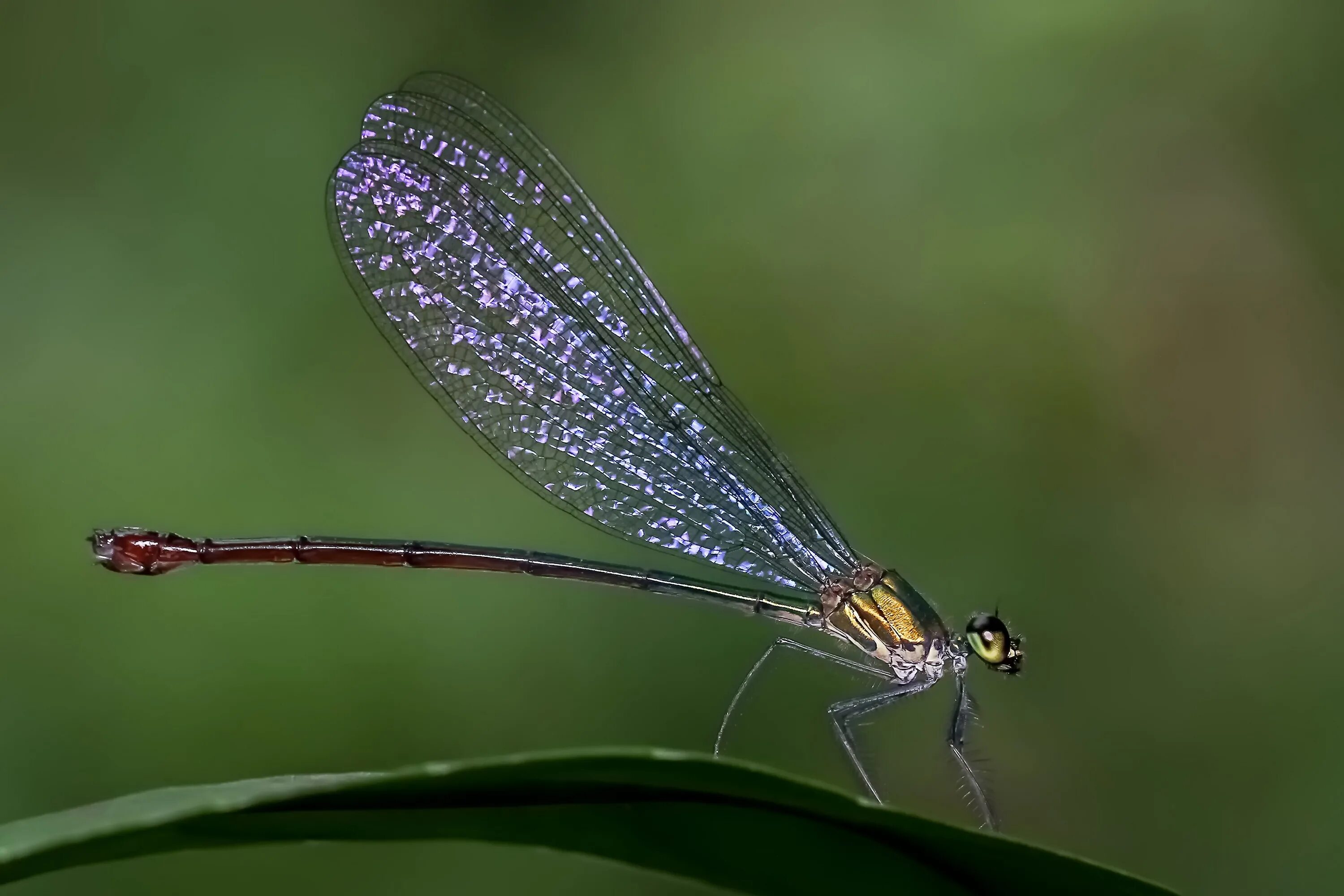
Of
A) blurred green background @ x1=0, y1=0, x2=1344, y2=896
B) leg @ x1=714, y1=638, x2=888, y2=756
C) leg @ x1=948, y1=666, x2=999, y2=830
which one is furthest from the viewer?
blurred green background @ x1=0, y1=0, x2=1344, y2=896

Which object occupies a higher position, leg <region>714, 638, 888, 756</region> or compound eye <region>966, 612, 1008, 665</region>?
leg <region>714, 638, 888, 756</region>

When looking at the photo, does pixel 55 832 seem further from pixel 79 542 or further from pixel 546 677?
pixel 79 542

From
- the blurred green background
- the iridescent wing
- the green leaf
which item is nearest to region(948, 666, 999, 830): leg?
the iridescent wing

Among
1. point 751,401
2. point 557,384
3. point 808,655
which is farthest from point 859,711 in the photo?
point 751,401

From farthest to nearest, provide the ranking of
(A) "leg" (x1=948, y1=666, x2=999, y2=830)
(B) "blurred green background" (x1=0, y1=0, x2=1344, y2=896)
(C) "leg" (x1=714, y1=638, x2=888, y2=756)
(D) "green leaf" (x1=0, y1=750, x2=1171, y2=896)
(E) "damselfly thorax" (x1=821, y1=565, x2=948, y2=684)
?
1. (B) "blurred green background" (x1=0, y1=0, x2=1344, y2=896)
2. (E) "damselfly thorax" (x1=821, y1=565, x2=948, y2=684)
3. (C) "leg" (x1=714, y1=638, x2=888, y2=756)
4. (A) "leg" (x1=948, y1=666, x2=999, y2=830)
5. (D) "green leaf" (x1=0, y1=750, x2=1171, y2=896)

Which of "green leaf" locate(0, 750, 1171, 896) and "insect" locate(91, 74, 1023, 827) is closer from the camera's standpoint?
"green leaf" locate(0, 750, 1171, 896)

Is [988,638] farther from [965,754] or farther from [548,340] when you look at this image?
[548,340]

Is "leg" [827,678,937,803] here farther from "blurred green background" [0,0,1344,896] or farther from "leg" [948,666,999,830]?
"blurred green background" [0,0,1344,896]

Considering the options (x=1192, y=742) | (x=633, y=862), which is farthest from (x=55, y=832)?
(x=1192, y=742)
